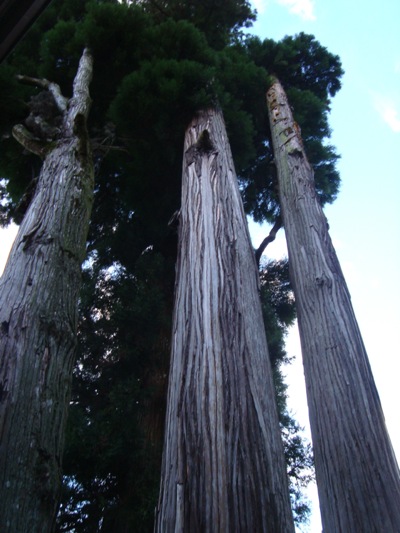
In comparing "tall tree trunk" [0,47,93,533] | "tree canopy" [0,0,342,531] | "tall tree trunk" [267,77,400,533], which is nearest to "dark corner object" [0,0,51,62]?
"tall tree trunk" [0,47,93,533]

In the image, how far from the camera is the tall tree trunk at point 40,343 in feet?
5.82

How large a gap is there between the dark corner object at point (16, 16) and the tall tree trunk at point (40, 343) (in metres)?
1.11

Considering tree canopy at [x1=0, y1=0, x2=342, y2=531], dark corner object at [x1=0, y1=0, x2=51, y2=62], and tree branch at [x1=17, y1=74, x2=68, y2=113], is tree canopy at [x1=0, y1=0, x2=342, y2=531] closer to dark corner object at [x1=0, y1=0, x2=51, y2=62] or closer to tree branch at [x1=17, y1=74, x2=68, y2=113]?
tree branch at [x1=17, y1=74, x2=68, y2=113]

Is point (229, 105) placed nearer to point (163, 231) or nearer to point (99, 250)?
point (163, 231)

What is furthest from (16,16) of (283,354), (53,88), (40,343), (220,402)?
(283,354)

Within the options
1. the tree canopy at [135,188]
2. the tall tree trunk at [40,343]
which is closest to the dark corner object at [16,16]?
the tall tree trunk at [40,343]

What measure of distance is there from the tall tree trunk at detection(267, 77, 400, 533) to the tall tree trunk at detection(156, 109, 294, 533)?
0.93 m

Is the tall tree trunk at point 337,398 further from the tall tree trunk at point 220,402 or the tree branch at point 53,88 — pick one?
the tree branch at point 53,88

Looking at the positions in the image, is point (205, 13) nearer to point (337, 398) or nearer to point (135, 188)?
point (135, 188)

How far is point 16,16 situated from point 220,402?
2237mm

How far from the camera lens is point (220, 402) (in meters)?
1.98

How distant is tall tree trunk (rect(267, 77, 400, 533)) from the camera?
2.49 m

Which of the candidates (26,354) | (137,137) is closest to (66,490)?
(26,354)

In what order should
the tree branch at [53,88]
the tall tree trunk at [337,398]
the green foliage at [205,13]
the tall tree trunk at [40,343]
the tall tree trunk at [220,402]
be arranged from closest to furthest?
the tall tree trunk at [220,402], the tall tree trunk at [40,343], the tall tree trunk at [337,398], the tree branch at [53,88], the green foliage at [205,13]
